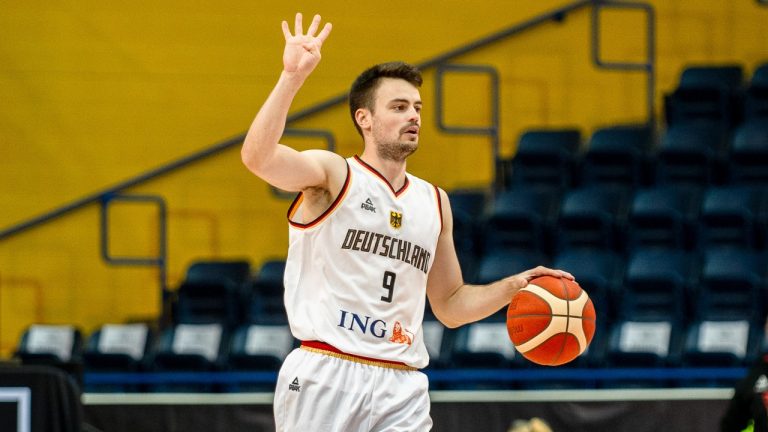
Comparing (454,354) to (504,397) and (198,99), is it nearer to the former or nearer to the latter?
(504,397)

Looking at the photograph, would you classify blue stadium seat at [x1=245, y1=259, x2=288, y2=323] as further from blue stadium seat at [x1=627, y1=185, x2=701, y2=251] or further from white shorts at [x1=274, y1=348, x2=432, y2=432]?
white shorts at [x1=274, y1=348, x2=432, y2=432]

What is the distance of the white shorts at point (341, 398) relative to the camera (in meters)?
4.29

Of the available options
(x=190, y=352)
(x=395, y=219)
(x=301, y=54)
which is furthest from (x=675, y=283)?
(x=301, y=54)

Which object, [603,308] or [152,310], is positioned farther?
[152,310]

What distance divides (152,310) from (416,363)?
8187 millimetres

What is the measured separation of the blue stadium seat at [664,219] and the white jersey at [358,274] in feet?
20.0

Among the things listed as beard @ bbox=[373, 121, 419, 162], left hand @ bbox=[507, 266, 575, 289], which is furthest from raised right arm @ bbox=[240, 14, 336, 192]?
left hand @ bbox=[507, 266, 575, 289]

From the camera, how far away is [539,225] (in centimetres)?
1069

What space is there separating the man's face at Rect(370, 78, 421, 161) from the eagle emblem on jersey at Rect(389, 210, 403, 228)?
0.64 feet

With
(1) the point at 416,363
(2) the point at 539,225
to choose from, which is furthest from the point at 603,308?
(1) the point at 416,363

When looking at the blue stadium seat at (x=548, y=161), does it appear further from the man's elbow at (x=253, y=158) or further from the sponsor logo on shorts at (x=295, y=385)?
the man's elbow at (x=253, y=158)

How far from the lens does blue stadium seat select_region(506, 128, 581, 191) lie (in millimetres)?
11383

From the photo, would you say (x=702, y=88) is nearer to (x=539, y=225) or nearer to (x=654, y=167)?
(x=654, y=167)

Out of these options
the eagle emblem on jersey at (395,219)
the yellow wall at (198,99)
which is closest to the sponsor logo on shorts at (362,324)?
the eagle emblem on jersey at (395,219)
